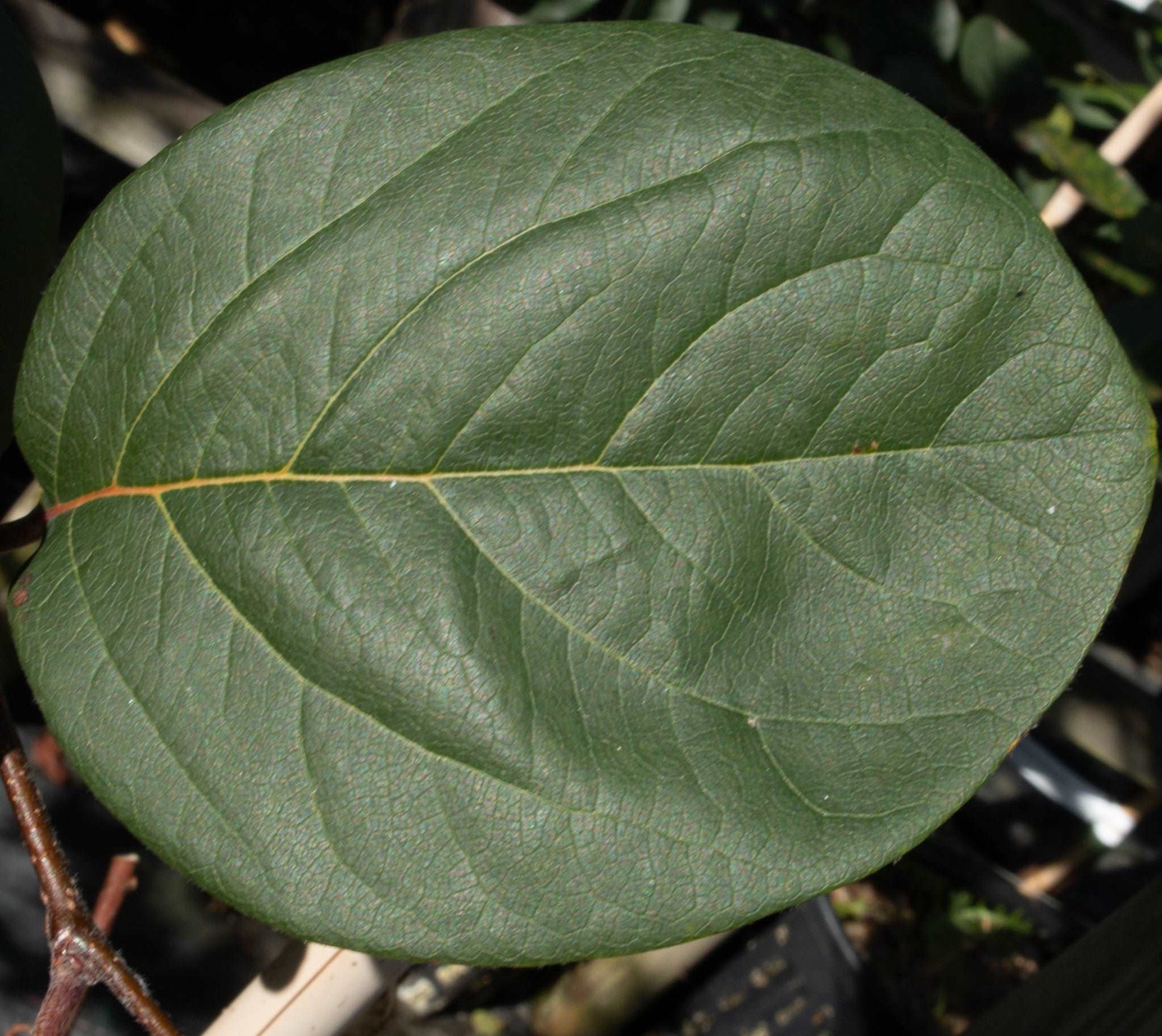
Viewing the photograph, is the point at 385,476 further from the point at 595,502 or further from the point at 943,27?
the point at 943,27

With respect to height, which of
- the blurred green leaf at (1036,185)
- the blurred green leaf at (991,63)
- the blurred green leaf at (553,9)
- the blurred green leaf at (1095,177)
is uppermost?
the blurred green leaf at (991,63)

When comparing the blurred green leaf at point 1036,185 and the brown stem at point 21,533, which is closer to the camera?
the brown stem at point 21,533

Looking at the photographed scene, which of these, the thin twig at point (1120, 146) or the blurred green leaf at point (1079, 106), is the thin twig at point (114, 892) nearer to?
the thin twig at point (1120, 146)

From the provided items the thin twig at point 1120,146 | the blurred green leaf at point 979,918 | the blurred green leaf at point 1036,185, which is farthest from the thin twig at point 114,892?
the blurred green leaf at point 979,918

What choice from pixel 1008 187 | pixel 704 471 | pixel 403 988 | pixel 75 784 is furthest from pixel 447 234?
pixel 75 784

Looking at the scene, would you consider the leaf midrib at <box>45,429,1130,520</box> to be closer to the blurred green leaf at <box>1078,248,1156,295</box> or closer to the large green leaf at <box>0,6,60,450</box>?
the large green leaf at <box>0,6,60,450</box>

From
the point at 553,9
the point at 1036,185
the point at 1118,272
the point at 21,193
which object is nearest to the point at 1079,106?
the point at 1036,185

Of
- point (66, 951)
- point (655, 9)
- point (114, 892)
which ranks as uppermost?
point (655, 9)

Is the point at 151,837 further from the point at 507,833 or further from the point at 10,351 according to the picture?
the point at 10,351
